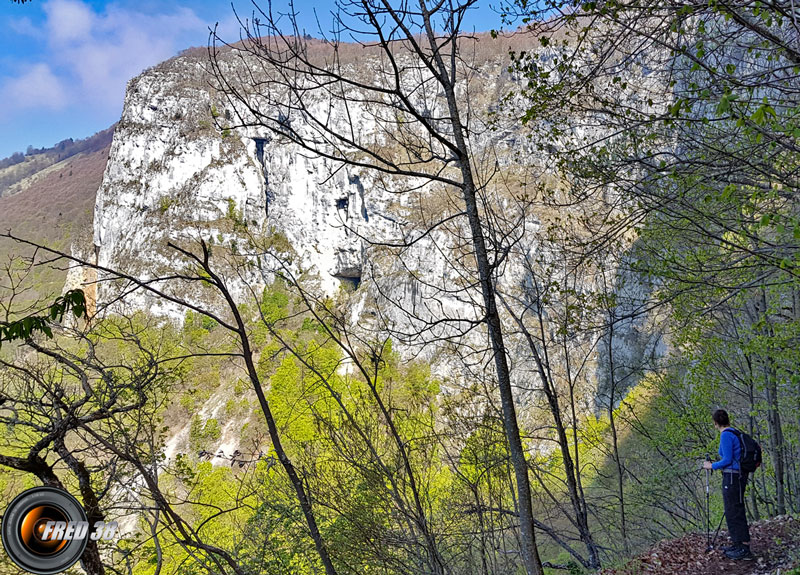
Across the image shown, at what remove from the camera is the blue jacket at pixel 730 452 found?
5.09 meters

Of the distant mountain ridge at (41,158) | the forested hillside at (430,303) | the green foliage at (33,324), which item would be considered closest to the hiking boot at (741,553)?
the forested hillside at (430,303)

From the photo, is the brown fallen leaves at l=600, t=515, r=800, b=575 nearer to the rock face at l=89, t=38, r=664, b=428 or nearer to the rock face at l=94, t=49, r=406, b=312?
the rock face at l=89, t=38, r=664, b=428

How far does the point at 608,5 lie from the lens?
3441 mm

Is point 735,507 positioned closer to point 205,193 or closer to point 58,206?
point 205,193

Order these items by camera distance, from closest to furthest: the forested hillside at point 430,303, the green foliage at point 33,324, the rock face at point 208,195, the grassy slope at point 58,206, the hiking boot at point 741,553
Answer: the green foliage at point 33,324
the forested hillside at point 430,303
the hiking boot at point 741,553
the rock face at point 208,195
the grassy slope at point 58,206

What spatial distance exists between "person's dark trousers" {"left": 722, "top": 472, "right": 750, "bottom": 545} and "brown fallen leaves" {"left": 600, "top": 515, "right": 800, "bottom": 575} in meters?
0.28

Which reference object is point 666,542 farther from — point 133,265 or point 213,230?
point 133,265

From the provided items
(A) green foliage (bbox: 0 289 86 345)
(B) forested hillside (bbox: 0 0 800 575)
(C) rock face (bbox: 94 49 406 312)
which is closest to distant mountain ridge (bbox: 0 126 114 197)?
(B) forested hillside (bbox: 0 0 800 575)

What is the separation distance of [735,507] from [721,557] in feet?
2.55

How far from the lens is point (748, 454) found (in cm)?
505

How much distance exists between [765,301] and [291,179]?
6949 cm

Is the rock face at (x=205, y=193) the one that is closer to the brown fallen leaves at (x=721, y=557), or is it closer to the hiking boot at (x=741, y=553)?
the brown fallen leaves at (x=721, y=557)

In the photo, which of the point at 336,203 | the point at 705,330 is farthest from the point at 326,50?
the point at 336,203

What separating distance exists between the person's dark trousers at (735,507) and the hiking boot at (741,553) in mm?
71
